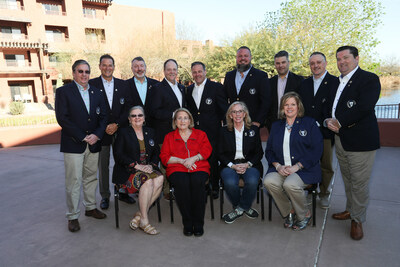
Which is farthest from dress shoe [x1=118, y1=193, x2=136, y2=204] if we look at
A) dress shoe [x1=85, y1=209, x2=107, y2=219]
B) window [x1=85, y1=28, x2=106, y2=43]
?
window [x1=85, y1=28, x2=106, y2=43]

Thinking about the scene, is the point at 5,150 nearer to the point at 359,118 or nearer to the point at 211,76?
the point at 359,118

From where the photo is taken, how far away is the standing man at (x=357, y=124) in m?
2.84

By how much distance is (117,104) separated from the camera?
389 centimetres

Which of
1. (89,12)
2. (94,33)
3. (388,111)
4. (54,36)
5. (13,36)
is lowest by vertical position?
(388,111)

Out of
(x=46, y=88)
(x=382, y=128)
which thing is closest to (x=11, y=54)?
(x=46, y=88)

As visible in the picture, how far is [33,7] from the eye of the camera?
88.1 ft

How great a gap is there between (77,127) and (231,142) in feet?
6.04

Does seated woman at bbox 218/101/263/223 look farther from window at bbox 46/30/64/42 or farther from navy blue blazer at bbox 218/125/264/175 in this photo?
window at bbox 46/30/64/42

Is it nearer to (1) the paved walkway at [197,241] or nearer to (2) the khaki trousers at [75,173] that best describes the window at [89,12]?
(1) the paved walkway at [197,241]

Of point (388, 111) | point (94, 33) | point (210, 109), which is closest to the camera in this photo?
point (210, 109)

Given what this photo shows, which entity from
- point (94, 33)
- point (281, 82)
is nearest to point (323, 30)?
point (281, 82)

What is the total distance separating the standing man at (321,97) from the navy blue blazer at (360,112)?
0.49 meters

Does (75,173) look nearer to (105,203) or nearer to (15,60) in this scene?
(105,203)

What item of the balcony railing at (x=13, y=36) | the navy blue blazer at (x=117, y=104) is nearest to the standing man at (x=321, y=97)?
the navy blue blazer at (x=117, y=104)
